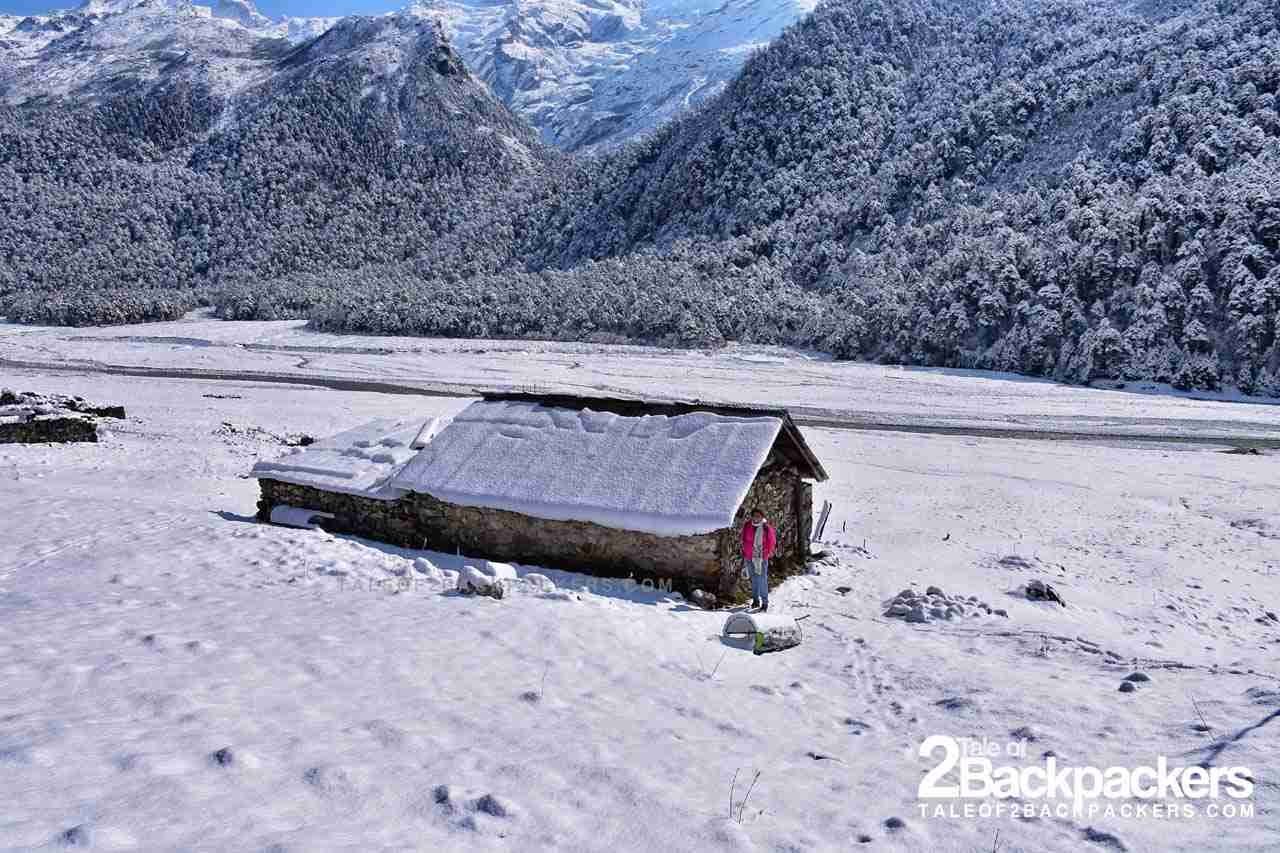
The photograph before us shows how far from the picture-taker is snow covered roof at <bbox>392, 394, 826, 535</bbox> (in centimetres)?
1402

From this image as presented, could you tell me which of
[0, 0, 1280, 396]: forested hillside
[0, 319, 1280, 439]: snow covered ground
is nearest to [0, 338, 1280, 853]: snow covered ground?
[0, 319, 1280, 439]: snow covered ground

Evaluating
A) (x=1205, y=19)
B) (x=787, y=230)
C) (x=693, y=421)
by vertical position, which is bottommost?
(x=693, y=421)

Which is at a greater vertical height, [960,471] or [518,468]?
[518,468]

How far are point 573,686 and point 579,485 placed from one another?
20.8 feet

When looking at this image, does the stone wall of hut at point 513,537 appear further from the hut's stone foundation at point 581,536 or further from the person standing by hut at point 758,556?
the person standing by hut at point 758,556

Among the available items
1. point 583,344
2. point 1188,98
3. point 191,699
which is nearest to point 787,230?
point 583,344

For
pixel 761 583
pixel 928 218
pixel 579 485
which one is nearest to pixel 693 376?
pixel 579 485

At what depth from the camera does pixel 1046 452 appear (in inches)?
1288

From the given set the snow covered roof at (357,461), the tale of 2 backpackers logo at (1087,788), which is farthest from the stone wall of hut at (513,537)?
the tale of 2 backpackers logo at (1087,788)

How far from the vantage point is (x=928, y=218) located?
87500mm

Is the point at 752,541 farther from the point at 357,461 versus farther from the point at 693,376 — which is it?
the point at 693,376

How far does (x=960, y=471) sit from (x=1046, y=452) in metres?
6.72

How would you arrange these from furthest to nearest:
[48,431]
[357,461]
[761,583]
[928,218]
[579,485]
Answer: [928,218]
[48,431]
[357,461]
[579,485]
[761,583]

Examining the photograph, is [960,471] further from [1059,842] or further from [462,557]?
[1059,842]
